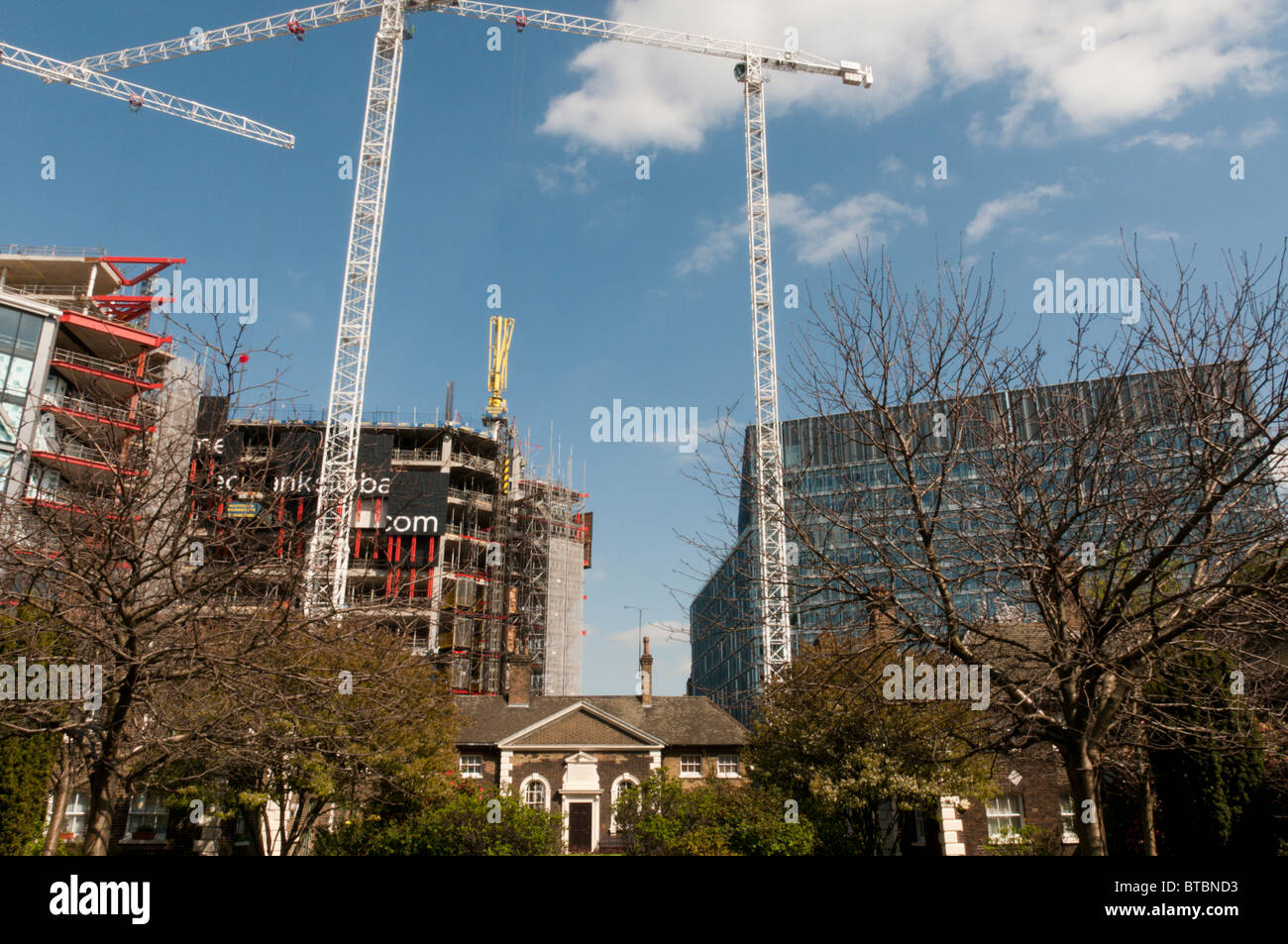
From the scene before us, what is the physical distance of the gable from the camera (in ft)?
123

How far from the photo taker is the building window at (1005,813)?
94.6 ft

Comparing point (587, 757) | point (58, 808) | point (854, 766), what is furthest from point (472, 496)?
point (58, 808)

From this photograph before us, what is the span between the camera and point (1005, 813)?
29062mm

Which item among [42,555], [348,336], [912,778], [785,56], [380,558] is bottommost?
[912,778]

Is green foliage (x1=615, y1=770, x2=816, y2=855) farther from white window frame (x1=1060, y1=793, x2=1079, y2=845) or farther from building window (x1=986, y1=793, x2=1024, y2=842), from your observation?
white window frame (x1=1060, y1=793, x2=1079, y2=845)

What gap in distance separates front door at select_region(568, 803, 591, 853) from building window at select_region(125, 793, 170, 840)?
55.1 ft

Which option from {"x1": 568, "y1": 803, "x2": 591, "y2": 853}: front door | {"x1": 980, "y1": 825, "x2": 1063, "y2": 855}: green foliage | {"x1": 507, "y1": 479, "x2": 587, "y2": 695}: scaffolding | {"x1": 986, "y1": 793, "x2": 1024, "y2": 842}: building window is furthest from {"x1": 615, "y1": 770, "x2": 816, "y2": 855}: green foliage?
{"x1": 507, "y1": 479, "x2": 587, "y2": 695}: scaffolding

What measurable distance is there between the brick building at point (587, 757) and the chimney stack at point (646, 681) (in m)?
2.05
